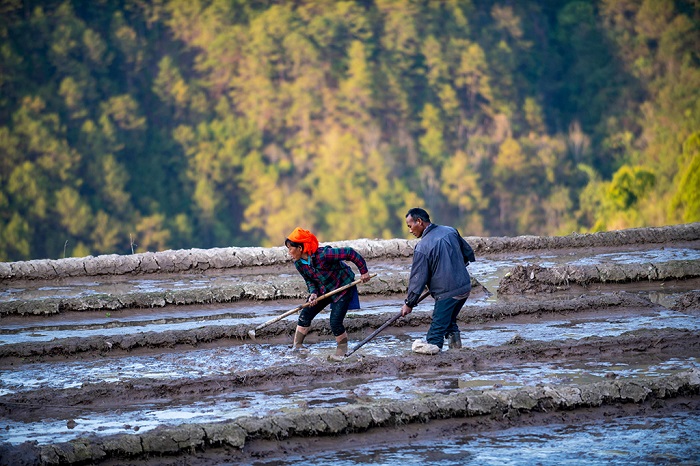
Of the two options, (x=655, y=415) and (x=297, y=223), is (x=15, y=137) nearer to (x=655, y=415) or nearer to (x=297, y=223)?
(x=297, y=223)

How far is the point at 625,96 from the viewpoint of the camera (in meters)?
46.2

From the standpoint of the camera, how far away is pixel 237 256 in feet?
47.7

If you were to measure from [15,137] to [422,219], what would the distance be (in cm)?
3652

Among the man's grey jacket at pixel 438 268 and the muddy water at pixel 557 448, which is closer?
the muddy water at pixel 557 448

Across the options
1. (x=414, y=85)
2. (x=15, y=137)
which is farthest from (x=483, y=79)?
(x=15, y=137)

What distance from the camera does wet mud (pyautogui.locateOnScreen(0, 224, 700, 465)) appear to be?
22.2 ft

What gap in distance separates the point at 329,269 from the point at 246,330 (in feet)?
4.84

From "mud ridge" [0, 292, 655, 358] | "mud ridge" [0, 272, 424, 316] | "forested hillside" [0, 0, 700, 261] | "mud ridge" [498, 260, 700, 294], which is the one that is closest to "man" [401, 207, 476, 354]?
"mud ridge" [0, 292, 655, 358]

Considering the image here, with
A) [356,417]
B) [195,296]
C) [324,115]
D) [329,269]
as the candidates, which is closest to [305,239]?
[329,269]

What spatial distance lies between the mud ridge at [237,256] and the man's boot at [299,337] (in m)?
5.09

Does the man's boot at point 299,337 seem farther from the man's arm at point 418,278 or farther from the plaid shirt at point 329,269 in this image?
the man's arm at point 418,278

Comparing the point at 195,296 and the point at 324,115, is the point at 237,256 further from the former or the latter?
the point at 324,115

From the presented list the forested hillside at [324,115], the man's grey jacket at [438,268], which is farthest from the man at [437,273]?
the forested hillside at [324,115]

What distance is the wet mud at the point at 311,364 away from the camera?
6.77 metres
